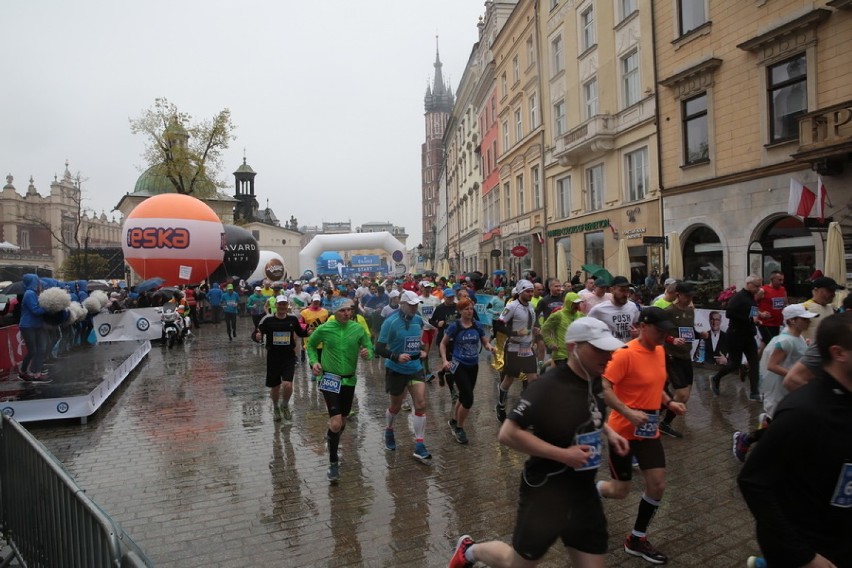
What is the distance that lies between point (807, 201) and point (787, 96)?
3374mm

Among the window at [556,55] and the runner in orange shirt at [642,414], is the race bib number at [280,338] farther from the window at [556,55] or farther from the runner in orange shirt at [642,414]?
the window at [556,55]

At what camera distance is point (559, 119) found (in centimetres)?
2684

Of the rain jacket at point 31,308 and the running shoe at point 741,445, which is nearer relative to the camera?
the running shoe at point 741,445

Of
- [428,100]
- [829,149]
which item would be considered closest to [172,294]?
[829,149]

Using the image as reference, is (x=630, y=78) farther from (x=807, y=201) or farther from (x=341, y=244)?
(x=341, y=244)

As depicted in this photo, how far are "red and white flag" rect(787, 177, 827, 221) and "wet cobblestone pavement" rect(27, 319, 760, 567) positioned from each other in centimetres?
621

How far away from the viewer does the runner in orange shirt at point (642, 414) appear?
3896mm

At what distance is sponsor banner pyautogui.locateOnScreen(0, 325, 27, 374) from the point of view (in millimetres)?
9742

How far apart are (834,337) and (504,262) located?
34.3 m

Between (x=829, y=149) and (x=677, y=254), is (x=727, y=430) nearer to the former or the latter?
(x=829, y=149)

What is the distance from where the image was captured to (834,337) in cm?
233

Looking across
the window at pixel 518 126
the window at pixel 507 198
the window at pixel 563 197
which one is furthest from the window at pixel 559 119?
the window at pixel 507 198

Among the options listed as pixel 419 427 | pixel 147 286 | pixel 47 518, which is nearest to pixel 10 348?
pixel 419 427

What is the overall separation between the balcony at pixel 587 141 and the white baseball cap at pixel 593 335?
20671 millimetres
